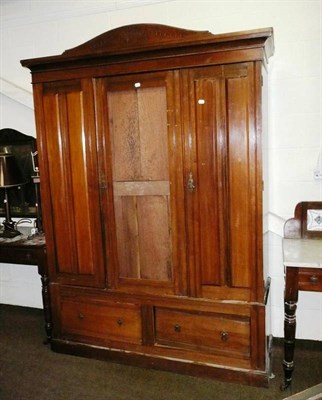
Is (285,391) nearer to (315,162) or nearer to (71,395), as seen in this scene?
(71,395)

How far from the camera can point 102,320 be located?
9.04 feet

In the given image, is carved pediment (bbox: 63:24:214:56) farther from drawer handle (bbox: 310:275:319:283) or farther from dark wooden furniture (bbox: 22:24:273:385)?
drawer handle (bbox: 310:275:319:283)

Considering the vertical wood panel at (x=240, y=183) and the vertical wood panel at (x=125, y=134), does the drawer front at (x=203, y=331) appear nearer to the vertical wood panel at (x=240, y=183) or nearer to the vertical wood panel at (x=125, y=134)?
the vertical wood panel at (x=240, y=183)

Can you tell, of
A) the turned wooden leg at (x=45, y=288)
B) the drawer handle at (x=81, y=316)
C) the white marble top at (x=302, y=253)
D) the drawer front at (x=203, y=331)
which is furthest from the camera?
the turned wooden leg at (x=45, y=288)

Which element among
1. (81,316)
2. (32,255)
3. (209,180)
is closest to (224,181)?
(209,180)

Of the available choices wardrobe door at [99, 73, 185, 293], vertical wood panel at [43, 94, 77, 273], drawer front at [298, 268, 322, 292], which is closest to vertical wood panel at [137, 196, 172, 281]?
wardrobe door at [99, 73, 185, 293]

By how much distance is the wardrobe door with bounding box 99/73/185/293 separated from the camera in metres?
2.41

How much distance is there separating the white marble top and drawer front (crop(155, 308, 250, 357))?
1.57 feet

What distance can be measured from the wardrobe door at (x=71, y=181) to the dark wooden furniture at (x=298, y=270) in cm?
125

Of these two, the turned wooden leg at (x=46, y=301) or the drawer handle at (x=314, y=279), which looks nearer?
the drawer handle at (x=314, y=279)

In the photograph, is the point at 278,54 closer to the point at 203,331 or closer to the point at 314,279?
the point at 314,279

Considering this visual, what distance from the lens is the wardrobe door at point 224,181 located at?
2240 millimetres

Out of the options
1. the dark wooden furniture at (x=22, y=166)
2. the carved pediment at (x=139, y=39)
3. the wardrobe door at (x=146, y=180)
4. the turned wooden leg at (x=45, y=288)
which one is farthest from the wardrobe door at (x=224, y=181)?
the dark wooden furniture at (x=22, y=166)

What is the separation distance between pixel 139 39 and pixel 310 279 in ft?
5.97
